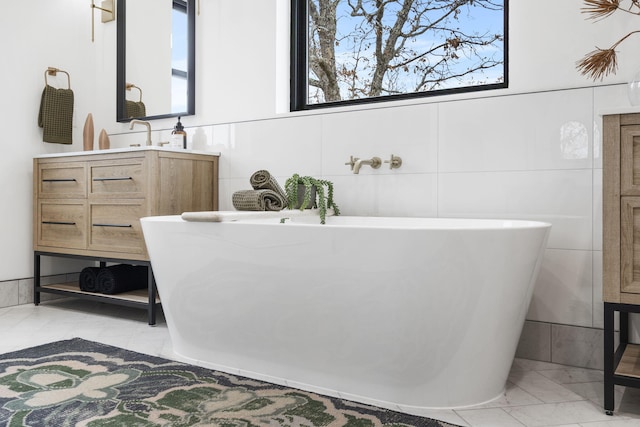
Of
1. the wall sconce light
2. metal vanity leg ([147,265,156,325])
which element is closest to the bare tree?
metal vanity leg ([147,265,156,325])

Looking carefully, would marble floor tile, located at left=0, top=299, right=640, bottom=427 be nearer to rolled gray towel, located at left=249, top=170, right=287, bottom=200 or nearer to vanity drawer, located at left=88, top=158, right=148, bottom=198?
vanity drawer, located at left=88, top=158, right=148, bottom=198

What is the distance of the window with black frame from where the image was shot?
8.61ft

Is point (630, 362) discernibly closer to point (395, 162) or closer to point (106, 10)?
point (395, 162)

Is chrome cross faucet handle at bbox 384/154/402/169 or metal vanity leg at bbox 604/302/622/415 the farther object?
chrome cross faucet handle at bbox 384/154/402/169

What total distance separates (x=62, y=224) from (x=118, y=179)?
1.99 ft

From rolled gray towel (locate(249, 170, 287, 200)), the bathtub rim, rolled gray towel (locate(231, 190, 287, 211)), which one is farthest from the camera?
rolled gray towel (locate(249, 170, 287, 200))

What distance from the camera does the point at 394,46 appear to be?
9.45 feet

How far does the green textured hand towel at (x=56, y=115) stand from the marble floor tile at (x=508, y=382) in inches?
41.9

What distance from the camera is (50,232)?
3.27m

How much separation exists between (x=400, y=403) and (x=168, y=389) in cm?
78

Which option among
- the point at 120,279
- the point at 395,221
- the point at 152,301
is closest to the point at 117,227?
the point at 120,279

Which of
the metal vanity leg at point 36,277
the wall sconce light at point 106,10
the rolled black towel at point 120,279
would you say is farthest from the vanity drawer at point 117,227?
the wall sconce light at point 106,10

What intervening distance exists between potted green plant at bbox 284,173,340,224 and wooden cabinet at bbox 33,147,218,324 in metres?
0.65

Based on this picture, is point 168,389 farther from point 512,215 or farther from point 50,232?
point 50,232
